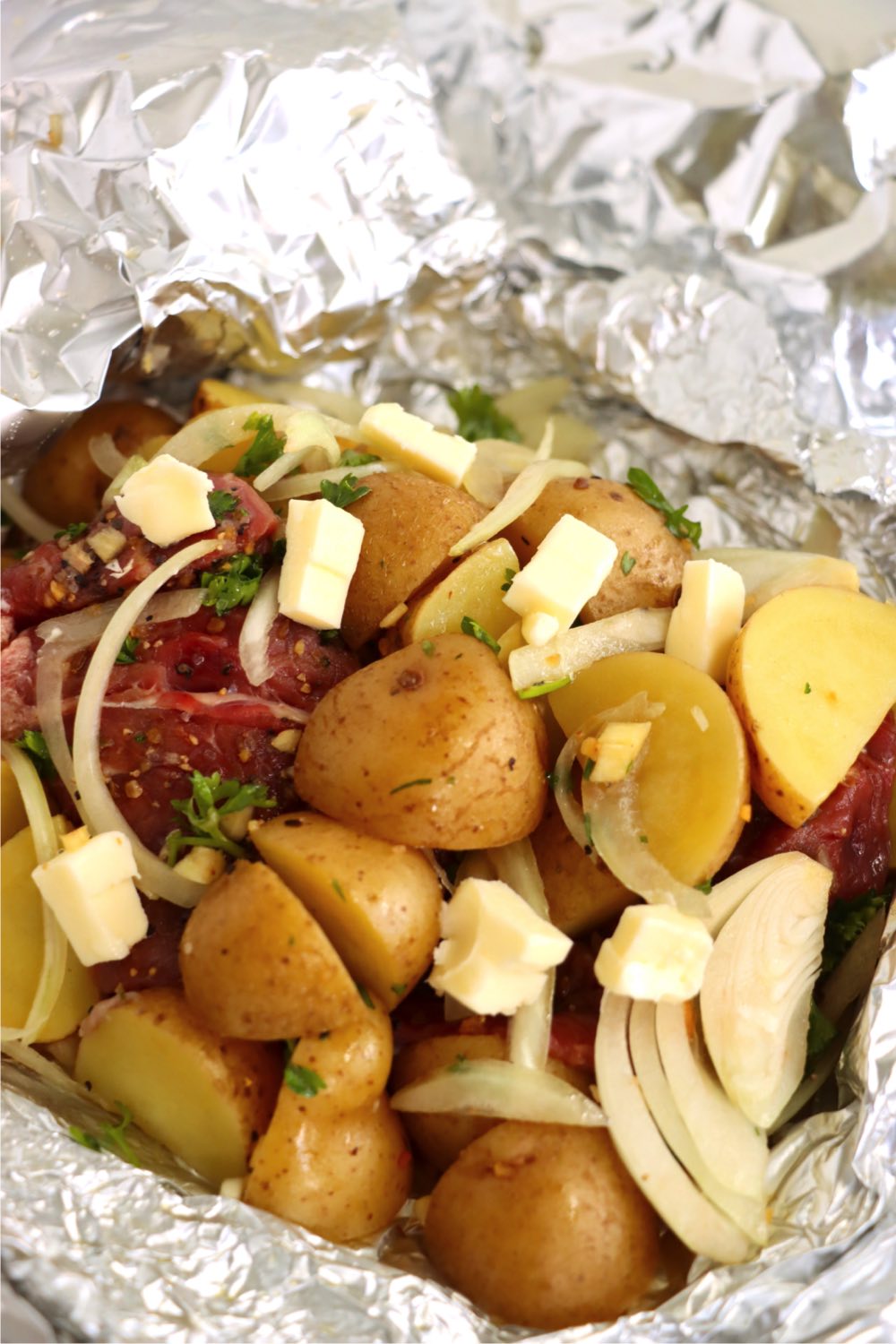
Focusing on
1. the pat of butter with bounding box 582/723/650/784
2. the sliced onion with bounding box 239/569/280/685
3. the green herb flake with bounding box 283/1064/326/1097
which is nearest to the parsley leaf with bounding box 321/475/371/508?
the sliced onion with bounding box 239/569/280/685

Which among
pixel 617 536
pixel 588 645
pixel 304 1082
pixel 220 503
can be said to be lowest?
pixel 304 1082

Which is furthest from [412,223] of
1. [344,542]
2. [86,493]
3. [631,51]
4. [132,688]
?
[132,688]

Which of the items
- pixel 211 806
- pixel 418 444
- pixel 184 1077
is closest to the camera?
pixel 184 1077

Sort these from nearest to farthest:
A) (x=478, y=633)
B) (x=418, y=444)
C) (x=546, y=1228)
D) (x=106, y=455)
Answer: (x=546, y=1228), (x=478, y=633), (x=418, y=444), (x=106, y=455)

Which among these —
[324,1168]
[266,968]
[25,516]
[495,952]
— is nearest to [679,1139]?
[495,952]

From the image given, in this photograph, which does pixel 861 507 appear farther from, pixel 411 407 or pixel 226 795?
pixel 226 795

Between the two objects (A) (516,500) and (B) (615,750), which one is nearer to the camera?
(B) (615,750)

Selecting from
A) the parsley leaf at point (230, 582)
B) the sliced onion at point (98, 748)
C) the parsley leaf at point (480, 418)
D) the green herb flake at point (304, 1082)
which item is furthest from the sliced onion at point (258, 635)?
the parsley leaf at point (480, 418)

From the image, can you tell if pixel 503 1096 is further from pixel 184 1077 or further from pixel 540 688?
pixel 540 688
